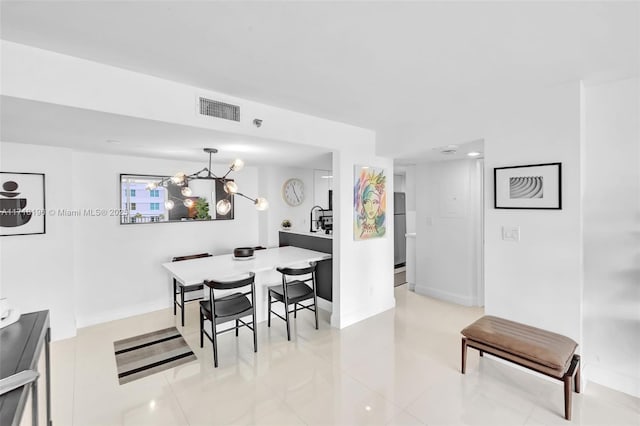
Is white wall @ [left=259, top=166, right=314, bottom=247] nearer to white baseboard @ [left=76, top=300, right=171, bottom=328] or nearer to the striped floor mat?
white baseboard @ [left=76, top=300, right=171, bottom=328]

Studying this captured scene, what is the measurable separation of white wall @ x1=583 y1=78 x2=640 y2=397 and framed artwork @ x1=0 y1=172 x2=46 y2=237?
5151 mm

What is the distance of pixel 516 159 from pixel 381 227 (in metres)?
1.75

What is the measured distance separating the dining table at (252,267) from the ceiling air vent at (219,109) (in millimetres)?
1484

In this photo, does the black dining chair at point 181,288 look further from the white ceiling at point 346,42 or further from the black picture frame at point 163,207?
the white ceiling at point 346,42

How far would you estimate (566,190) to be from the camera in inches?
93.6

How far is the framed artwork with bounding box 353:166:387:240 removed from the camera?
3.69 metres

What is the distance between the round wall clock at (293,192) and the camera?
530 centimetres

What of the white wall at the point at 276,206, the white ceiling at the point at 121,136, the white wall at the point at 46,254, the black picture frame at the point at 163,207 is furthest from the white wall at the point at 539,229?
the white wall at the point at 46,254

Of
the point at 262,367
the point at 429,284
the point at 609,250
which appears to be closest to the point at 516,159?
the point at 609,250

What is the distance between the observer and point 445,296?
14.7 feet

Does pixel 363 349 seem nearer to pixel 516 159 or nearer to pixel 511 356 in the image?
pixel 511 356

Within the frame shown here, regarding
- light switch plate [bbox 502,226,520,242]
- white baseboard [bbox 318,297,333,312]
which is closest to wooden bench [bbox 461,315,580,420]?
light switch plate [bbox 502,226,520,242]

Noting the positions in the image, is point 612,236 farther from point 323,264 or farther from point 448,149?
point 323,264

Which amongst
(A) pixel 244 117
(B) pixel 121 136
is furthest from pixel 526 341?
(B) pixel 121 136
